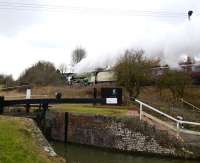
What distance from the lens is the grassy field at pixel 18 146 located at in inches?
551

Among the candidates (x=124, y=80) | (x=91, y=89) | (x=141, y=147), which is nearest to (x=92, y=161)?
(x=141, y=147)

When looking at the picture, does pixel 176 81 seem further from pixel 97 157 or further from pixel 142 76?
pixel 97 157

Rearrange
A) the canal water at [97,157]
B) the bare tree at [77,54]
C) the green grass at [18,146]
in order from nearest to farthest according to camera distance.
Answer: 1. the green grass at [18,146]
2. the canal water at [97,157]
3. the bare tree at [77,54]

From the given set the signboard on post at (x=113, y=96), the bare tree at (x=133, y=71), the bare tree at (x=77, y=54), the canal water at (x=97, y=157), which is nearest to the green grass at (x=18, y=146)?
the canal water at (x=97, y=157)

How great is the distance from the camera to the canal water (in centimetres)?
2297

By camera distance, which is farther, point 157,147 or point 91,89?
point 91,89

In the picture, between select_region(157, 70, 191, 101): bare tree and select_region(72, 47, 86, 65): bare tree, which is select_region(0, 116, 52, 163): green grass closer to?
select_region(157, 70, 191, 101): bare tree

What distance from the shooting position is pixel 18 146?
593 inches

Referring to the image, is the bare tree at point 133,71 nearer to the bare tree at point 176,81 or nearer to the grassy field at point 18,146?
the bare tree at point 176,81

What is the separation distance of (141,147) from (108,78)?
22.5m

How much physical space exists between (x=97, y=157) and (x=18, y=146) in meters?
9.36

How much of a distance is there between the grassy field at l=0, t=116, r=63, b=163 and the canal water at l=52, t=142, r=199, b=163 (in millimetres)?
4947

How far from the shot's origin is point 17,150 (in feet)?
48.1

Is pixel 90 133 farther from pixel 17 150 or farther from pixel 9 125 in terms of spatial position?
pixel 17 150
